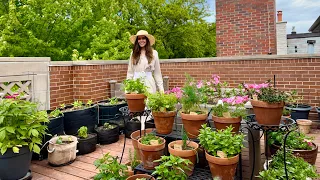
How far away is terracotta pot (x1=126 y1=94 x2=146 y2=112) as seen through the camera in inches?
94.3

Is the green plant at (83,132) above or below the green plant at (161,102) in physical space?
below

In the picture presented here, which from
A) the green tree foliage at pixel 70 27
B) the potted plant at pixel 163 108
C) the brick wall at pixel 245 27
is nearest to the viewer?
the potted plant at pixel 163 108

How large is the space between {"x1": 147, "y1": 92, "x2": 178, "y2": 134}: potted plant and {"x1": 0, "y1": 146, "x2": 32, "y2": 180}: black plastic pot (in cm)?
137

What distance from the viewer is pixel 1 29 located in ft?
26.1

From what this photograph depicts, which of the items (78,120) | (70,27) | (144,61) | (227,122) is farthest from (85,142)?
(70,27)

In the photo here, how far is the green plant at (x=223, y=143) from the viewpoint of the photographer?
1.79m

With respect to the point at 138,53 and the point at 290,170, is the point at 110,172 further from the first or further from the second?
the point at 138,53

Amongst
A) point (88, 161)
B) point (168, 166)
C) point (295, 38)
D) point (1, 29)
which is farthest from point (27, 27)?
point (295, 38)

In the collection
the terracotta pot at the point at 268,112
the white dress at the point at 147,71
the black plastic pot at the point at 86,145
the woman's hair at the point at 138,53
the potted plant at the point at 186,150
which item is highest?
the woman's hair at the point at 138,53

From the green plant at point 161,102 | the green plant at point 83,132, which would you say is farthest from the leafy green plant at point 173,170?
the green plant at point 83,132

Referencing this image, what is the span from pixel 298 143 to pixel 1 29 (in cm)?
920

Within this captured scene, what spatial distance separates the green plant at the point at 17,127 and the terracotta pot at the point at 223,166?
1.71 metres

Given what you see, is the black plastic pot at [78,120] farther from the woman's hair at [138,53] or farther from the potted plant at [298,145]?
the potted plant at [298,145]

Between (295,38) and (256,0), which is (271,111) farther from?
(295,38)
